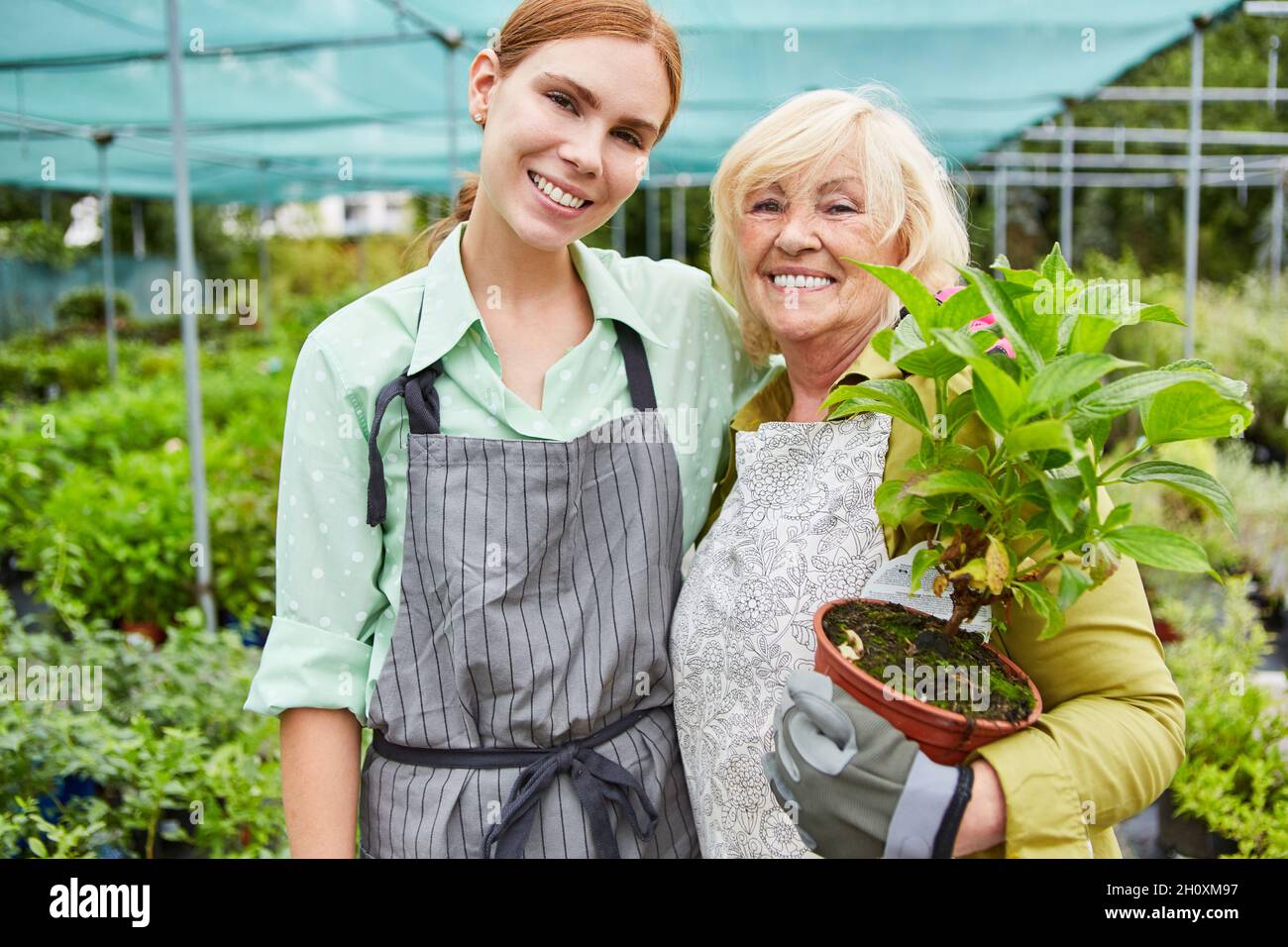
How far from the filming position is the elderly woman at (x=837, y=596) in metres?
1.17

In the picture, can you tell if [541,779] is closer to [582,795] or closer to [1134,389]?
[582,795]

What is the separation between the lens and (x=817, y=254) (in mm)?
1601

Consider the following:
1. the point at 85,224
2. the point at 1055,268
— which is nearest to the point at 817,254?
the point at 1055,268

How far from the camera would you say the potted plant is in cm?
107

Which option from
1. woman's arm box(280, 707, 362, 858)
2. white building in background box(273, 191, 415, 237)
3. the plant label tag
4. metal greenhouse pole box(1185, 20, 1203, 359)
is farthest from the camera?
white building in background box(273, 191, 415, 237)

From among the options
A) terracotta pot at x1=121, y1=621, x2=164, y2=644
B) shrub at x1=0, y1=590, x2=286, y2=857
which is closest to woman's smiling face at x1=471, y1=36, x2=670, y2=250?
shrub at x1=0, y1=590, x2=286, y2=857

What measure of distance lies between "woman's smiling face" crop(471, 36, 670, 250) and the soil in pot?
69cm

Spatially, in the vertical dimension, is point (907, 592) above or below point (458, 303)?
below

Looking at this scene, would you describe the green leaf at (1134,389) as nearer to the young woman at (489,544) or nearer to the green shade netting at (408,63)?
the young woman at (489,544)

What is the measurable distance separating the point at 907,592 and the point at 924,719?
0.28 m

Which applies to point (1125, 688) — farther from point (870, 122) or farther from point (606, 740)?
point (870, 122)

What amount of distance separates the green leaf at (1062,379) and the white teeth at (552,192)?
0.72 m

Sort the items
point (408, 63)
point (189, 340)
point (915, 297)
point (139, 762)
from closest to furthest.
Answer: point (915, 297)
point (139, 762)
point (189, 340)
point (408, 63)

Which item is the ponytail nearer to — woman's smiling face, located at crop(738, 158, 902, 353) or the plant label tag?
woman's smiling face, located at crop(738, 158, 902, 353)
